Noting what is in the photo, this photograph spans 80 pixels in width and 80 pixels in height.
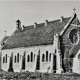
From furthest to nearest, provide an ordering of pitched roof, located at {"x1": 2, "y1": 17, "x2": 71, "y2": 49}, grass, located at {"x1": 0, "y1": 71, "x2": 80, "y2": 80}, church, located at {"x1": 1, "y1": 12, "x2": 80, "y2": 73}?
pitched roof, located at {"x1": 2, "y1": 17, "x2": 71, "y2": 49}
church, located at {"x1": 1, "y1": 12, "x2": 80, "y2": 73}
grass, located at {"x1": 0, "y1": 71, "x2": 80, "y2": 80}

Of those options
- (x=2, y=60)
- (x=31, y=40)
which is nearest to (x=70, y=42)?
(x=31, y=40)

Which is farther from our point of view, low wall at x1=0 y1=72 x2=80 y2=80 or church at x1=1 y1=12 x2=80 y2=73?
church at x1=1 y1=12 x2=80 y2=73

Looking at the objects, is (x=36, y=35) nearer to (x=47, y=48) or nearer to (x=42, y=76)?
(x=47, y=48)

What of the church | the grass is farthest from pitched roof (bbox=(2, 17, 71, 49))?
the grass

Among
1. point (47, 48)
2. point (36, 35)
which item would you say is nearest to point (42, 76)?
point (47, 48)

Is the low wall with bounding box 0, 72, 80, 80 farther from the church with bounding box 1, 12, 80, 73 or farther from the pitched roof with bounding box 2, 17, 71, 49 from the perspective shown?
the pitched roof with bounding box 2, 17, 71, 49

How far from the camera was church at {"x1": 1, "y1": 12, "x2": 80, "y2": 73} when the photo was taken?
5797 centimetres

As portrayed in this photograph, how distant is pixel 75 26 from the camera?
60.5 metres

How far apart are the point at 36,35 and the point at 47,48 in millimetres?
7747

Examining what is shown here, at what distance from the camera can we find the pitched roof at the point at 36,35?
63.0m

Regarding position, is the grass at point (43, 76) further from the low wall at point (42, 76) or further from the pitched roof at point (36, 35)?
the pitched roof at point (36, 35)

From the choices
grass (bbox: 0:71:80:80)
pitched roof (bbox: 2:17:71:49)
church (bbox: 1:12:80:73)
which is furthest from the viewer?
pitched roof (bbox: 2:17:71:49)

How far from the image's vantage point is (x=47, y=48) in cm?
6153

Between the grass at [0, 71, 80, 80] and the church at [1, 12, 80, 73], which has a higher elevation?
the church at [1, 12, 80, 73]
